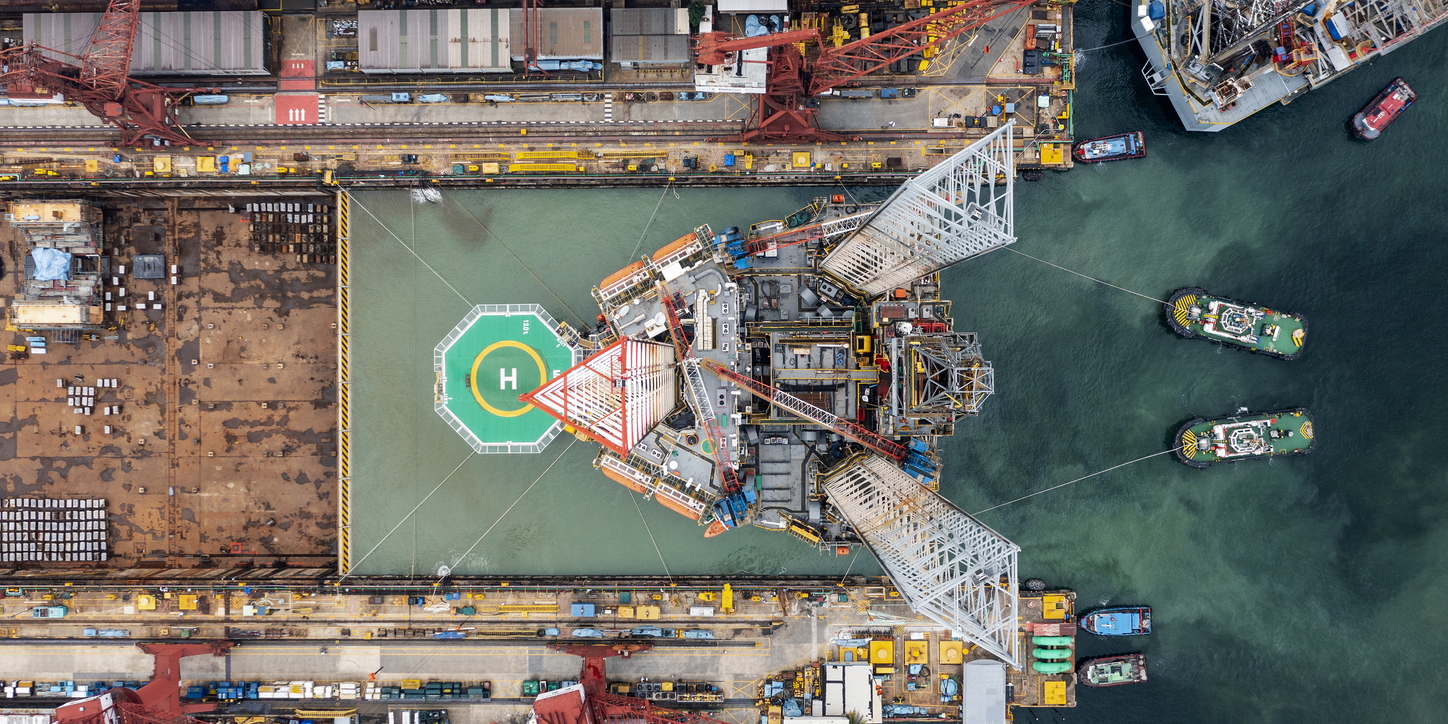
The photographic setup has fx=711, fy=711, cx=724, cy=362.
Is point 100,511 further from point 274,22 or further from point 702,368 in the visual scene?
point 702,368

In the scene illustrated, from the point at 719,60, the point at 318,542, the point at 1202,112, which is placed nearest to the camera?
the point at 719,60

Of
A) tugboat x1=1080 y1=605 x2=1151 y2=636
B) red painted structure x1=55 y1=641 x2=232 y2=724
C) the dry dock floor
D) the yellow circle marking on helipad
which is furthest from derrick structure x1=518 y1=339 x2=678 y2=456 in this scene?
tugboat x1=1080 y1=605 x2=1151 y2=636

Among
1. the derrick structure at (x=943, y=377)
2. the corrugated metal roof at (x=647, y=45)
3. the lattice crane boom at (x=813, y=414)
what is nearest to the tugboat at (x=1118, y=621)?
the lattice crane boom at (x=813, y=414)

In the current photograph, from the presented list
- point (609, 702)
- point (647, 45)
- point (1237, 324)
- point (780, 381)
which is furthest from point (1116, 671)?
point (647, 45)

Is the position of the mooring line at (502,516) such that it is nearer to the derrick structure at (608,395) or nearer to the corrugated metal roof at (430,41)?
the derrick structure at (608,395)

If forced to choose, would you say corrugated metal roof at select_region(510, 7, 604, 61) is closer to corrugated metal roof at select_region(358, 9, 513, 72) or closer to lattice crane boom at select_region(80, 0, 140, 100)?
corrugated metal roof at select_region(358, 9, 513, 72)

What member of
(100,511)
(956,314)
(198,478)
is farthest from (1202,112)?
(100,511)
